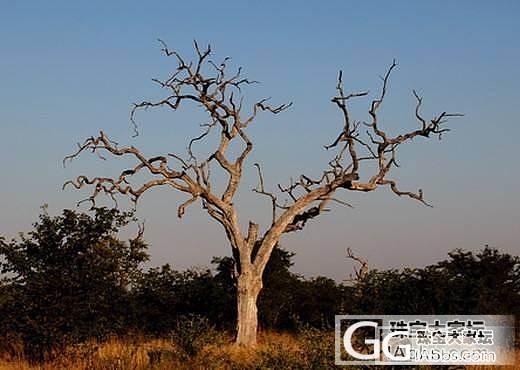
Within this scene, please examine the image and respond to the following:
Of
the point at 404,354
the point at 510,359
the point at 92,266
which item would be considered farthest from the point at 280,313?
the point at 404,354

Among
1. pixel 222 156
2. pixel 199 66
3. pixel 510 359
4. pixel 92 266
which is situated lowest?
pixel 510 359

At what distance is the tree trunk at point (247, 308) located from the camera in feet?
86.4

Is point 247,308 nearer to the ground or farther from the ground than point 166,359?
farther from the ground

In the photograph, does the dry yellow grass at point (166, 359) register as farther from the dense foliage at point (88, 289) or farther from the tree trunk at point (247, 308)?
the tree trunk at point (247, 308)

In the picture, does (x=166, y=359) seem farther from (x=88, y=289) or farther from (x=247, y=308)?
(x=247, y=308)

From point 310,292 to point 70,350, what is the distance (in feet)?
39.2

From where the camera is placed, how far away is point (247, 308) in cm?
2642

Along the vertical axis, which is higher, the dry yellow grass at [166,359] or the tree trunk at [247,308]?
the tree trunk at [247,308]

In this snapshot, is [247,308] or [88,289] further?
[247,308]

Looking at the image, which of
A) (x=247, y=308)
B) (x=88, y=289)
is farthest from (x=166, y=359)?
(x=247, y=308)

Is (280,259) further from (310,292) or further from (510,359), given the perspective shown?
(510,359)

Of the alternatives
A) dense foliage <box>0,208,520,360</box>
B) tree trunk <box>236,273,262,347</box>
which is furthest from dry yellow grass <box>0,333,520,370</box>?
tree trunk <box>236,273,262,347</box>

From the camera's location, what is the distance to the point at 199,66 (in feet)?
92.0

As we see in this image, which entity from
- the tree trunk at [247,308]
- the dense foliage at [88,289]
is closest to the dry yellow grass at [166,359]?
the dense foliage at [88,289]
